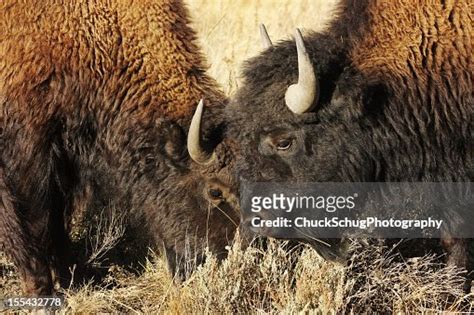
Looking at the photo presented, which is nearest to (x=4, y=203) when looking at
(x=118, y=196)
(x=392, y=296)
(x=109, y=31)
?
(x=118, y=196)

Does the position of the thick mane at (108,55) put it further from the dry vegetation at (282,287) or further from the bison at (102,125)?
the dry vegetation at (282,287)

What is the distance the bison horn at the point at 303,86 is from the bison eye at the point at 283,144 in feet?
0.70

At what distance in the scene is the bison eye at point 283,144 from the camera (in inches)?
287

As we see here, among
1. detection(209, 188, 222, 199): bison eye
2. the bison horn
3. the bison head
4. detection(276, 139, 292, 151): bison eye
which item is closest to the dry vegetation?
the bison head

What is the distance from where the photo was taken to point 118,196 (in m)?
8.01

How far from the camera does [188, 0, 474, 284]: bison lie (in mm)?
7293

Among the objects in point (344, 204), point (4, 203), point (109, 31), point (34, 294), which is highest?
point (109, 31)

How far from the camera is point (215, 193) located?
761 centimetres

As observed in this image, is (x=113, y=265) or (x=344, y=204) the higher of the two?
(x=344, y=204)

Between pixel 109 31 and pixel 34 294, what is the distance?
6.08ft

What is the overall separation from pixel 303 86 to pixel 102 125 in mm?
1563

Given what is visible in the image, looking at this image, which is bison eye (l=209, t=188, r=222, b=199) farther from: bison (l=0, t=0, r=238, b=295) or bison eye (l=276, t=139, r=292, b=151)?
bison eye (l=276, t=139, r=292, b=151)

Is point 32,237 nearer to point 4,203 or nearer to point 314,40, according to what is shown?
point 4,203

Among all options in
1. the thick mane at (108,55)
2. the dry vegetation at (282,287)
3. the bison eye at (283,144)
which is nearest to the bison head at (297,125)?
the bison eye at (283,144)
